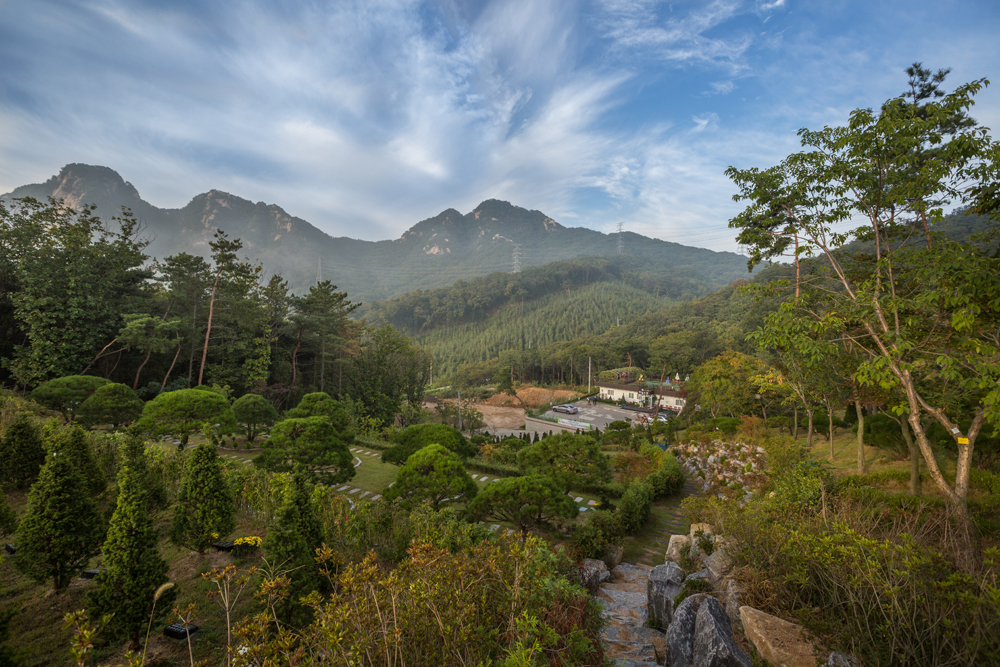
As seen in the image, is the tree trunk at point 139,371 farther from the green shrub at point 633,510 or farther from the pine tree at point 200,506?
the green shrub at point 633,510

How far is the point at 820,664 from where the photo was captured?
2871mm

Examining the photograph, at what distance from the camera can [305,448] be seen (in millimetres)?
8961

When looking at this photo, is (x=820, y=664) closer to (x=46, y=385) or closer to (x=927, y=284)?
(x=927, y=284)

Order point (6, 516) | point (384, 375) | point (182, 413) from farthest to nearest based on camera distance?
point (384, 375) < point (182, 413) < point (6, 516)

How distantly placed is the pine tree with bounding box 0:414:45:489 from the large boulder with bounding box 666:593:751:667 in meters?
11.3

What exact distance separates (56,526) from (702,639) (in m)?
7.29

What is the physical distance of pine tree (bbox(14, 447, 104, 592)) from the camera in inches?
171

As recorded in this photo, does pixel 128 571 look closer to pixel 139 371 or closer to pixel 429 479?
pixel 429 479

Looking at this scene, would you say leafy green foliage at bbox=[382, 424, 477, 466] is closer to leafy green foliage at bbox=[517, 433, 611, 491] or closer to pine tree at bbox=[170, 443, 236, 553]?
leafy green foliage at bbox=[517, 433, 611, 491]

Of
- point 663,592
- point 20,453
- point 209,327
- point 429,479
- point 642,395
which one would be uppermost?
point 209,327

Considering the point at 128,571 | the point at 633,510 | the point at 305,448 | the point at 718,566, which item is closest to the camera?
the point at 128,571

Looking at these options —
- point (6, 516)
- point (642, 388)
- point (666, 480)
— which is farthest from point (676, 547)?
point (642, 388)

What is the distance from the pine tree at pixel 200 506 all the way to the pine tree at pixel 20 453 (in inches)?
165

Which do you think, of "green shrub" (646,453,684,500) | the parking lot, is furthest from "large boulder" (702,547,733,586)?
the parking lot
